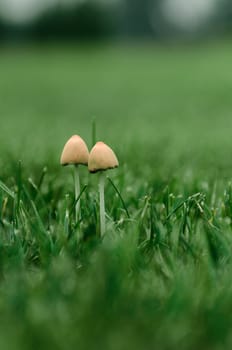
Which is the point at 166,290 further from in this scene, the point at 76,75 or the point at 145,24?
the point at 145,24

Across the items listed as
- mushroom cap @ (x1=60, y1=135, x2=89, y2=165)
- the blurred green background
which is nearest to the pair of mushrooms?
mushroom cap @ (x1=60, y1=135, x2=89, y2=165)

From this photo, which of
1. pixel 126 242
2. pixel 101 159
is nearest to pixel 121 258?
pixel 126 242

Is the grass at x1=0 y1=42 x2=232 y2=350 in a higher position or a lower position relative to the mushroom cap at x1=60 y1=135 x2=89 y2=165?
lower

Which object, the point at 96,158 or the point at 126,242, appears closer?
the point at 126,242

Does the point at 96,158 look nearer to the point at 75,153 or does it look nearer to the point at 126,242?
the point at 75,153

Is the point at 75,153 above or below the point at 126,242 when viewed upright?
above

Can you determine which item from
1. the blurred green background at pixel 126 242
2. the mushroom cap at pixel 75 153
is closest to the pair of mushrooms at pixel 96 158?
the mushroom cap at pixel 75 153

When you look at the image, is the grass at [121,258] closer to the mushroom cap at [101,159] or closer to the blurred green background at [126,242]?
the blurred green background at [126,242]

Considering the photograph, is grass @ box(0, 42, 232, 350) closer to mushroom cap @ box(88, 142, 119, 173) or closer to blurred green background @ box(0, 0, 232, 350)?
blurred green background @ box(0, 0, 232, 350)

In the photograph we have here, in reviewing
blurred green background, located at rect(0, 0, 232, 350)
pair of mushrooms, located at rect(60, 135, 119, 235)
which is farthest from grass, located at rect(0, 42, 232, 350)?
pair of mushrooms, located at rect(60, 135, 119, 235)

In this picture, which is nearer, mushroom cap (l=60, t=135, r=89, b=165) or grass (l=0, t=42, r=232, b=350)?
grass (l=0, t=42, r=232, b=350)

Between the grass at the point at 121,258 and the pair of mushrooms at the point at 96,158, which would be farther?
the pair of mushrooms at the point at 96,158

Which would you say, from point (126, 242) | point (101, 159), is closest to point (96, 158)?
point (101, 159)
